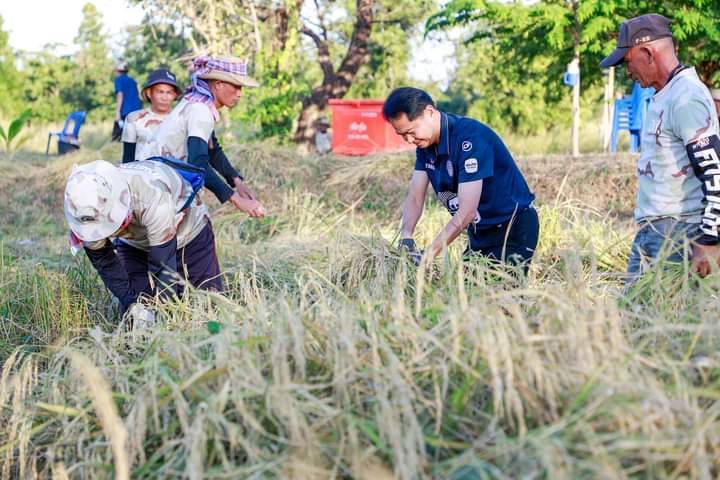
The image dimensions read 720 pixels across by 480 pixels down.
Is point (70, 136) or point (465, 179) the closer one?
point (465, 179)

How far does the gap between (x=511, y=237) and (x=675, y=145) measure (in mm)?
790

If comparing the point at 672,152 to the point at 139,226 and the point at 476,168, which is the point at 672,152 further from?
the point at 139,226

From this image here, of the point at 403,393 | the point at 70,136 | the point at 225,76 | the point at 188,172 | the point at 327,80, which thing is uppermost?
the point at 327,80

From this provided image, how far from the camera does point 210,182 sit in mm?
4039

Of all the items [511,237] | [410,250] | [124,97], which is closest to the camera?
[410,250]

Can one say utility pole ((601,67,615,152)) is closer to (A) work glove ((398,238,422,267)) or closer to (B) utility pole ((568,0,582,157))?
(B) utility pole ((568,0,582,157))

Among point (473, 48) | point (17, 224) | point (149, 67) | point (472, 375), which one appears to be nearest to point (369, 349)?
point (472, 375)

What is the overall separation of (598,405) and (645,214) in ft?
5.80

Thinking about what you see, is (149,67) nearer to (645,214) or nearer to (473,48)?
(473,48)

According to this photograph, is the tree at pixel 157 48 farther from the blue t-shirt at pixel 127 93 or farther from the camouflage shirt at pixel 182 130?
the camouflage shirt at pixel 182 130

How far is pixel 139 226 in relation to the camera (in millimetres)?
3525

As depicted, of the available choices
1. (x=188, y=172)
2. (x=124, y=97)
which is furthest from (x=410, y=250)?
(x=124, y=97)

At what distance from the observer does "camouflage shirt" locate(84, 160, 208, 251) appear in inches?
133

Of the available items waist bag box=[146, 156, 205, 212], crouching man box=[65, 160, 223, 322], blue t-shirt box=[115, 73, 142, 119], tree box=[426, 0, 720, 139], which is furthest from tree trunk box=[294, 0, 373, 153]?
waist bag box=[146, 156, 205, 212]
